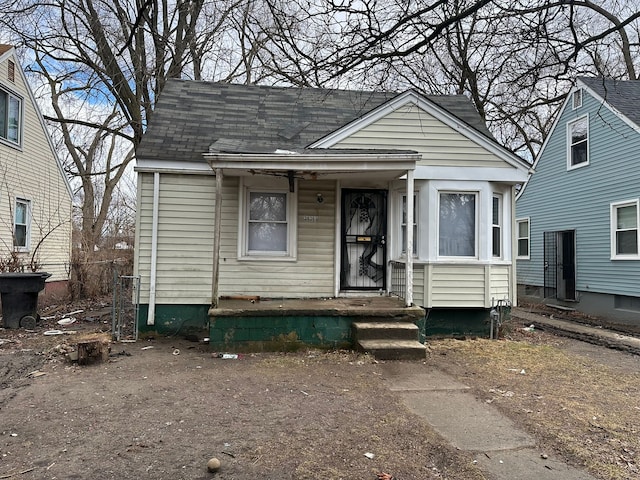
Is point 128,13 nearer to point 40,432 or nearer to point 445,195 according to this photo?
point 445,195

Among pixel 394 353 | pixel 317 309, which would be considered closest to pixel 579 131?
pixel 394 353

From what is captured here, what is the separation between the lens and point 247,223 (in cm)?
791

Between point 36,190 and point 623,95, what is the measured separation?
55.7 ft

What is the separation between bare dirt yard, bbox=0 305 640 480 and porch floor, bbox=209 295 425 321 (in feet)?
2.01

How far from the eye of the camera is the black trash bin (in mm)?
8250

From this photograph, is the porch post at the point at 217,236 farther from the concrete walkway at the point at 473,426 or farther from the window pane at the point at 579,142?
the window pane at the point at 579,142

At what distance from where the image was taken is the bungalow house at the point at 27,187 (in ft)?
36.1

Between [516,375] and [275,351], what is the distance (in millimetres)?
3354

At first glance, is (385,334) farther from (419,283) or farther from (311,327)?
(419,283)

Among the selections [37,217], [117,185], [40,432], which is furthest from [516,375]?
[117,185]

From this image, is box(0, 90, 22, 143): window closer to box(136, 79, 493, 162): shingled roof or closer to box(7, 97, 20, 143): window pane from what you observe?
box(7, 97, 20, 143): window pane

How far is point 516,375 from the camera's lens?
18.5 ft

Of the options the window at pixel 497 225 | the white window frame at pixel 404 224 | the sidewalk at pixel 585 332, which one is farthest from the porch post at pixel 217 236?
the sidewalk at pixel 585 332

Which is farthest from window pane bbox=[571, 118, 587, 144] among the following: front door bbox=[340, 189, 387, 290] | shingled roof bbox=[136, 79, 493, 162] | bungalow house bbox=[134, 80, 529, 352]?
front door bbox=[340, 189, 387, 290]
